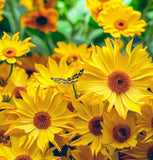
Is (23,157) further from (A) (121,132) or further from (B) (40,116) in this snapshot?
(A) (121,132)

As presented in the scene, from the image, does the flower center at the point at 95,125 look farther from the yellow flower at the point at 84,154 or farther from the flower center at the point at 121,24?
the flower center at the point at 121,24

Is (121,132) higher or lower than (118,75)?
lower

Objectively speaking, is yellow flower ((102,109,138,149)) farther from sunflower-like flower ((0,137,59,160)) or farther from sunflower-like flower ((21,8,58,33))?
sunflower-like flower ((21,8,58,33))

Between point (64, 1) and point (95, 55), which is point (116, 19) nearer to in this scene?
point (95, 55)

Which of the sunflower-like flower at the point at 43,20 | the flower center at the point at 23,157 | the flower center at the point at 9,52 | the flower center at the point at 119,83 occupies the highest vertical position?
the sunflower-like flower at the point at 43,20

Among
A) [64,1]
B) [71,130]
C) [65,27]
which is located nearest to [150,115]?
[71,130]

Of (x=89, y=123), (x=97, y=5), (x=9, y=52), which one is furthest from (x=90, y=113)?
(x=97, y=5)

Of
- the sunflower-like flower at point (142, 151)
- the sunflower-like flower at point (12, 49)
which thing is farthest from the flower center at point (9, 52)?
the sunflower-like flower at point (142, 151)
